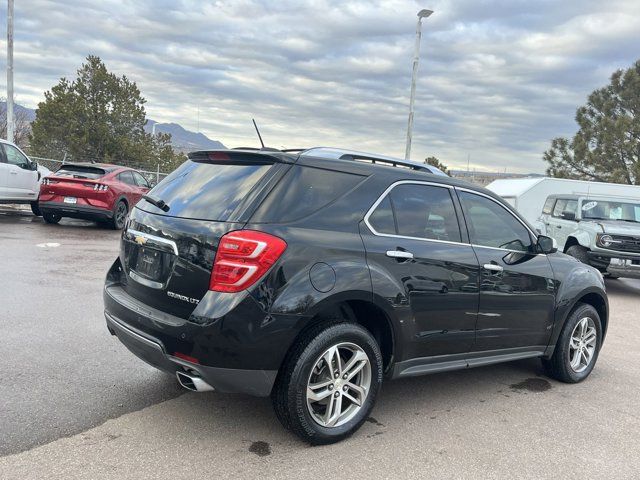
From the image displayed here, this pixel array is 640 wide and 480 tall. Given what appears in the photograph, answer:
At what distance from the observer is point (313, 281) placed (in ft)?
10.9

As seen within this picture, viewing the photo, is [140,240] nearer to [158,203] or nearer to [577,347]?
[158,203]

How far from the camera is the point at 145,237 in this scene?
3684 mm

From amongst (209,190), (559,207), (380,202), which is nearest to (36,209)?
(209,190)

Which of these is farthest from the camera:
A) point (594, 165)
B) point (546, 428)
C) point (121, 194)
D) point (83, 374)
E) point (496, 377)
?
point (594, 165)

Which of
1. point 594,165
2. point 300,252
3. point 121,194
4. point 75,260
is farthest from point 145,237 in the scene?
point 594,165

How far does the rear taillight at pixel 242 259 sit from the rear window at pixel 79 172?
11.0 m

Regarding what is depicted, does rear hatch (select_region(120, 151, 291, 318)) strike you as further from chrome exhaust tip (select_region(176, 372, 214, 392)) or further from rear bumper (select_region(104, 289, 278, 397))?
chrome exhaust tip (select_region(176, 372, 214, 392))

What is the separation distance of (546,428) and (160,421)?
105 inches

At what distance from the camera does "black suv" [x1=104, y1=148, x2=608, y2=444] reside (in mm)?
3199

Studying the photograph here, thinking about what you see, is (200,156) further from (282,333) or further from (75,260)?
(75,260)

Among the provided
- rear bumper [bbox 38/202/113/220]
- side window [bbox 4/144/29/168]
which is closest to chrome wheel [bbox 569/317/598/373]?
rear bumper [bbox 38/202/113/220]

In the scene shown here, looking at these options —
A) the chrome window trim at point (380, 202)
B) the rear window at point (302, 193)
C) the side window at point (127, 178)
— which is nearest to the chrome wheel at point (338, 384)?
the chrome window trim at point (380, 202)

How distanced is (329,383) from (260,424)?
603mm

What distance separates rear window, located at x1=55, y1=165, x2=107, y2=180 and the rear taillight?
11.0 m
